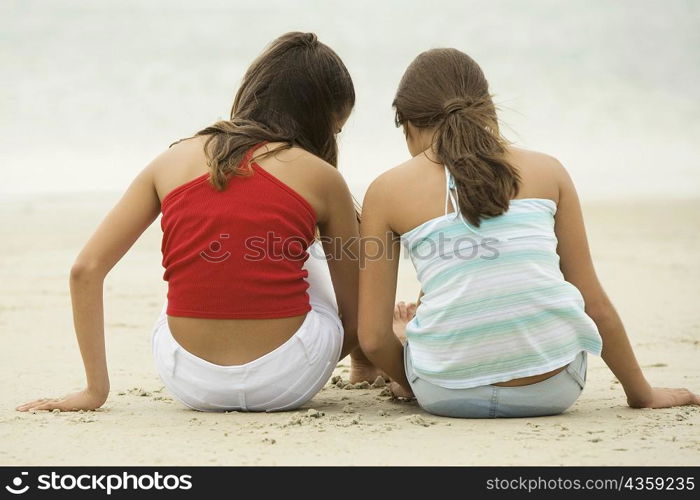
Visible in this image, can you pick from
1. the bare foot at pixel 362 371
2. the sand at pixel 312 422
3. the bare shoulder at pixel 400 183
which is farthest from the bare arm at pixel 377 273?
the bare foot at pixel 362 371

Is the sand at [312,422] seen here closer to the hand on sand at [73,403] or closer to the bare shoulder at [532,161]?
the hand on sand at [73,403]

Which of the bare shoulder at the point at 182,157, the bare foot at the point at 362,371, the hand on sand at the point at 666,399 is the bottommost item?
the bare foot at the point at 362,371

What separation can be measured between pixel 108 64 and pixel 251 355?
1847cm

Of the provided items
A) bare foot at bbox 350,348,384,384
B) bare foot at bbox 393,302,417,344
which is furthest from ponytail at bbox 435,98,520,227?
bare foot at bbox 350,348,384,384

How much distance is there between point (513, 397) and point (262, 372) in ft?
2.38

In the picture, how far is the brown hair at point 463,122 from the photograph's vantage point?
2447mm

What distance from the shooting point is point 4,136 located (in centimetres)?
1750

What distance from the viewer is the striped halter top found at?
2457 millimetres

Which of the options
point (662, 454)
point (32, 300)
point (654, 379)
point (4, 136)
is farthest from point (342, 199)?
point (4, 136)

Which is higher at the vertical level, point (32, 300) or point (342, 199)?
point (342, 199)

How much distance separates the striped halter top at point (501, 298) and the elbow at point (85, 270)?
958 millimetres

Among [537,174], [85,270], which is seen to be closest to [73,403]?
[85,270]

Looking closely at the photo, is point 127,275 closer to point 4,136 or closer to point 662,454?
point 662,454

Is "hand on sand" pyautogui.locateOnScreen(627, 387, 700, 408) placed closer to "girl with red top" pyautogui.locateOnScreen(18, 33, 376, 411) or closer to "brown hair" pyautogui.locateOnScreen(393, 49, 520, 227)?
"brown hair" pyautogui.locateOnScreen(393, 49, 520, 227)
